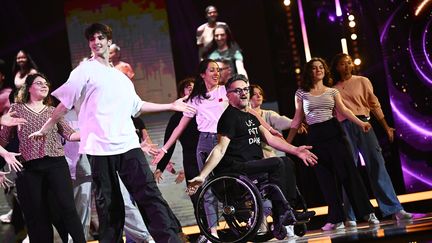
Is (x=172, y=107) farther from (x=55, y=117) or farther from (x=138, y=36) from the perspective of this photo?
(x=138, y=36)

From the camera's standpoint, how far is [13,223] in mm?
6840

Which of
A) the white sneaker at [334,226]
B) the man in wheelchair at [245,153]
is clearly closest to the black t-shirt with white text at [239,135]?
the man in wheelchair at [245,153]

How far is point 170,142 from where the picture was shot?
6.05 m

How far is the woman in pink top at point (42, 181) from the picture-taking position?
5.07m

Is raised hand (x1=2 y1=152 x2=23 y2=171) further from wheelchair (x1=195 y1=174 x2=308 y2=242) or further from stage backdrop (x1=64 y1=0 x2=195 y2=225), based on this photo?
stage backdrop (x1=64 y1=0 x2=195 y2=225)

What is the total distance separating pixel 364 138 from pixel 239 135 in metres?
1.52

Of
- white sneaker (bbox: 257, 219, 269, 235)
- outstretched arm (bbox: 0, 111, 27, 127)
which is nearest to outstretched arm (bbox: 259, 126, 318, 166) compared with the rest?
white sneaker (bbox: 257, 219, 269, 235)

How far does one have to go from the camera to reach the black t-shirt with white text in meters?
5.24

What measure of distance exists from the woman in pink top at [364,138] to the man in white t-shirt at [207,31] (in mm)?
1747

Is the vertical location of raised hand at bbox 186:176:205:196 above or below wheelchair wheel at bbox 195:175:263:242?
above

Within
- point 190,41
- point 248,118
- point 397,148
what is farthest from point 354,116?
point 190,41

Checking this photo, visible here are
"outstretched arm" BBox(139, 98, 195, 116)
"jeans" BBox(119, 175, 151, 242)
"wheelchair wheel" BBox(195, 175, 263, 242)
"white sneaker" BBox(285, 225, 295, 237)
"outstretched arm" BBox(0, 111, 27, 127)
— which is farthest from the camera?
"white sneaker" BBox(285, 225, 295, 237)

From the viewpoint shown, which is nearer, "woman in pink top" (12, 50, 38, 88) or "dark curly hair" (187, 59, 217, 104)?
"dark curly hair" (187, 59, 217, 104)

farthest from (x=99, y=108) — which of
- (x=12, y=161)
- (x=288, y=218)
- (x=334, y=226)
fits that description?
(x=334, y=226)
